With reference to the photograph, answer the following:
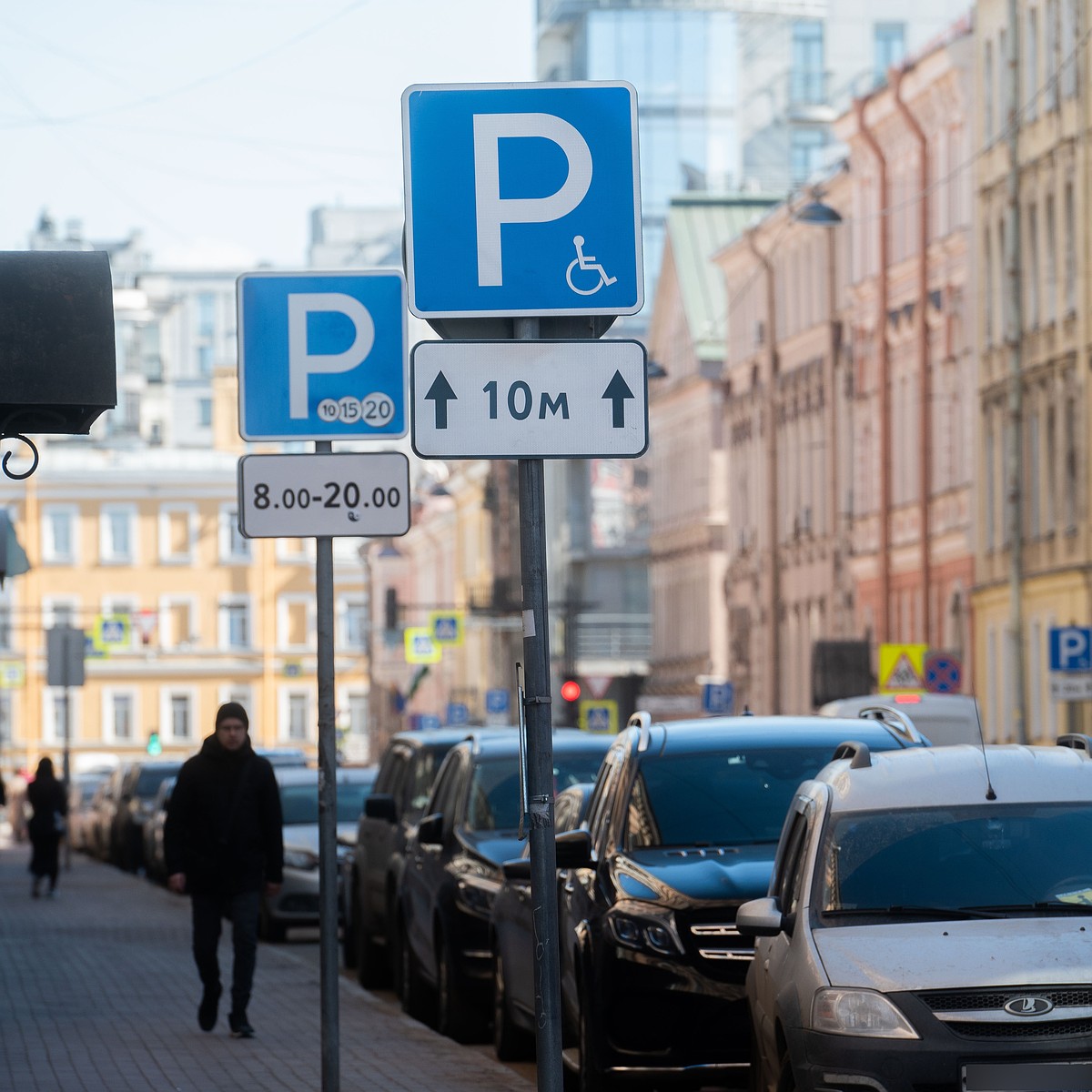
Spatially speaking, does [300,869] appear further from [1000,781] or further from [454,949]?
[1000,781]

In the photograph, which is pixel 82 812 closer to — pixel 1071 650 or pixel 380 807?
pixel 1071 650

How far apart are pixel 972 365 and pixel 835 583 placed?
963cm

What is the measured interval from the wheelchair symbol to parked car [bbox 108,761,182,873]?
1516 inches

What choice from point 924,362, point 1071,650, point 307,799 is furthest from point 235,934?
point 924,362

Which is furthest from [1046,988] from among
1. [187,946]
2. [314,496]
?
[187,946]

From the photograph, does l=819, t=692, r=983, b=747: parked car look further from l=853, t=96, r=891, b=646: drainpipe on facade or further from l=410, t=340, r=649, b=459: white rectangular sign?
l=410, t=340, r=649, b=459: white rectangular sign

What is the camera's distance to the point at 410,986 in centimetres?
1850

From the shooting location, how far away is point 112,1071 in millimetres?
14375

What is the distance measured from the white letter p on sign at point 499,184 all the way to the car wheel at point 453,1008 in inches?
381

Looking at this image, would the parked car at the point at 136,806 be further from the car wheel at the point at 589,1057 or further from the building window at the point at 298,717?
the building window at the point at 298,717

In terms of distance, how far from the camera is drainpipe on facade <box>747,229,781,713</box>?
221 feet

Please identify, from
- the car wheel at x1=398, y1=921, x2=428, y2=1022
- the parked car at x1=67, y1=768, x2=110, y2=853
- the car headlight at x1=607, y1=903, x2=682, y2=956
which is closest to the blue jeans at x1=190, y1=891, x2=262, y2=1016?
the car wheel at x1=398, y1=921, x2=428, y2=1022

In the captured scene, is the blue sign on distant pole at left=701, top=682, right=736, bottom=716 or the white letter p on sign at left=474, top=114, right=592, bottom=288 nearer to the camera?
the white letter p on sign at left=474, top=114, right=592, bottom=288

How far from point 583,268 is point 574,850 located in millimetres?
5470
